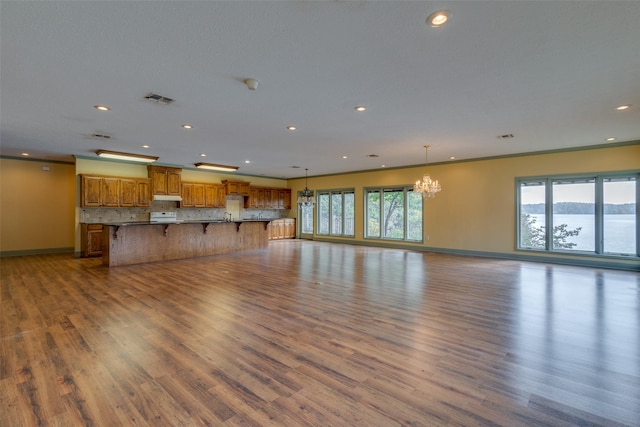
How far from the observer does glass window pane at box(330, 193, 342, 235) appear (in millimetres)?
11828

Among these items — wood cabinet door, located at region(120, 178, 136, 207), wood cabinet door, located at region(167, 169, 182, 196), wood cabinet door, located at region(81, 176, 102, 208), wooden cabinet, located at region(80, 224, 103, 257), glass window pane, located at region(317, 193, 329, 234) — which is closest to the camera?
wood cabinet door, located at region(81, 176, 102, 208)

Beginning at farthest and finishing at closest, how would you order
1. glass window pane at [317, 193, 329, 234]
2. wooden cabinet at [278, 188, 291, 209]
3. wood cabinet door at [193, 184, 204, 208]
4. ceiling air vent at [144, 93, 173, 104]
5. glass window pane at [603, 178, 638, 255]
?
wooden cabinet at [278, 188, 291, 209], glass window pane at [317, 193, 329, 234], wood cabinet door at [193, 184, 204, 208], glass window pane at [603, 178, 638, 255], ceiling air vent at [144, 93, 173, 104]

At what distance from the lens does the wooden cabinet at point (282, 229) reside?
41.4ft

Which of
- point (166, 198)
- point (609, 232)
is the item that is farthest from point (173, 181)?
point (609, 232)

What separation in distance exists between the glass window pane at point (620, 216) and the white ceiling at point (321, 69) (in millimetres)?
1320

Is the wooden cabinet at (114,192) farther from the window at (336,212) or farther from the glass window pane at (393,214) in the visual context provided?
the glass window pane at (393,214)

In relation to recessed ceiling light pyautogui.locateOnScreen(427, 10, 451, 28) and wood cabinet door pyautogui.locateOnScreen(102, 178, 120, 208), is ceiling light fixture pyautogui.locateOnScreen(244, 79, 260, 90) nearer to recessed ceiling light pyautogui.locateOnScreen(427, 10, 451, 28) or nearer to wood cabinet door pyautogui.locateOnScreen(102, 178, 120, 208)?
recessed ceiling light pyautogui.locateOnScreen(427, 10, 451, 28)

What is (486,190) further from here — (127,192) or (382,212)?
(127,192)

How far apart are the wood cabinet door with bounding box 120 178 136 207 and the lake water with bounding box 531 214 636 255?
11.5 meters

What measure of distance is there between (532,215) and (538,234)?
50cm

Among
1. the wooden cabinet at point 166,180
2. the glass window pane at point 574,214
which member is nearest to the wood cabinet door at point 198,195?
the wooden cabinet at point 166,180

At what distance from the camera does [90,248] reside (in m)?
7.91

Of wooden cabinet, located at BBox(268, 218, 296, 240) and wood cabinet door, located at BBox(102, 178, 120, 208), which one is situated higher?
wood cabinet door, located at BBox(102, 178, 120, 208)

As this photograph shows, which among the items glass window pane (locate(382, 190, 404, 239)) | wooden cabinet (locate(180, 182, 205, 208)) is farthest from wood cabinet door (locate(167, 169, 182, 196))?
glass window pane (locate(382, 190, 404, 239))
